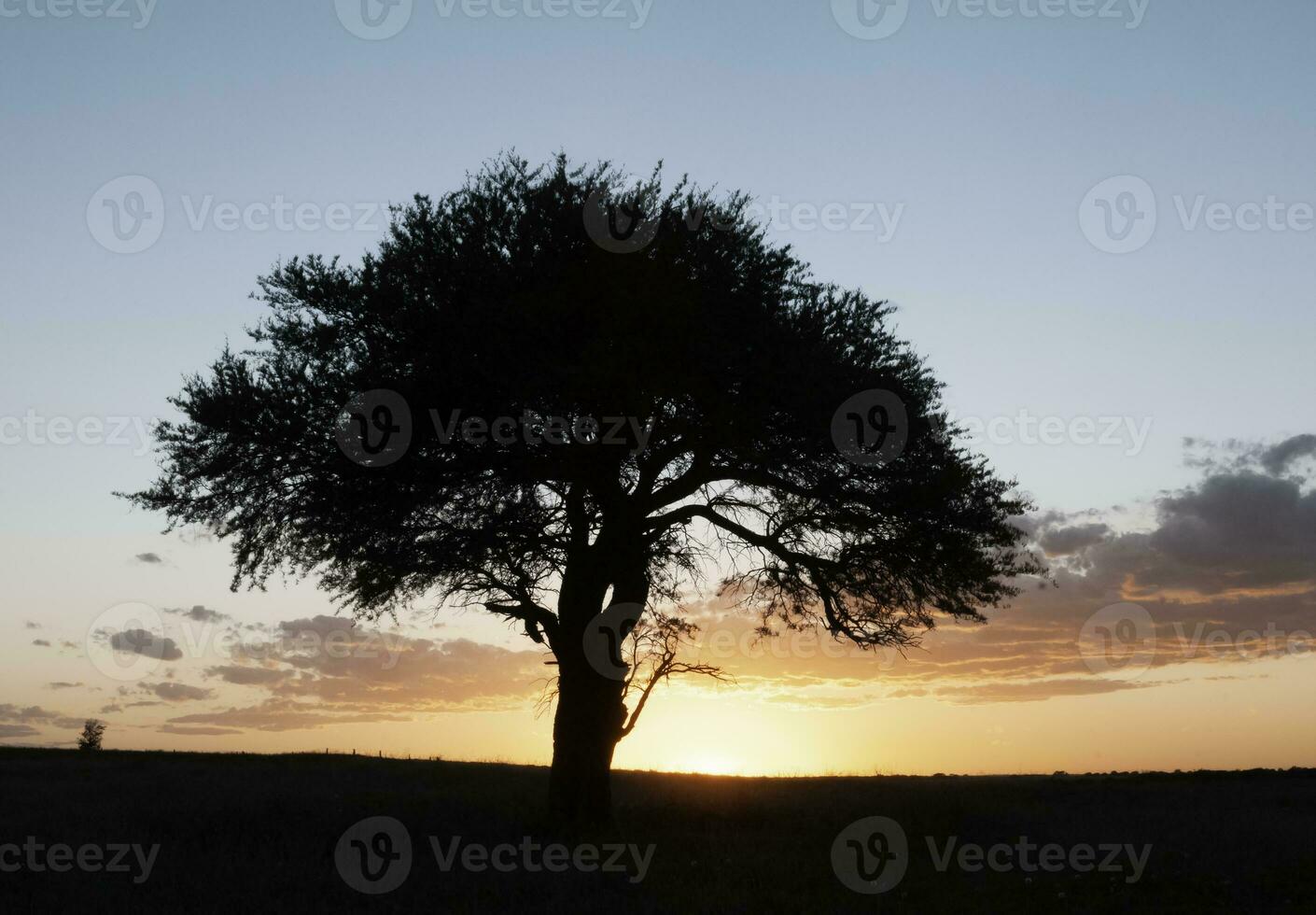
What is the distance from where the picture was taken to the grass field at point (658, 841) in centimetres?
1619

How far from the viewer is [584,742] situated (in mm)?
21625

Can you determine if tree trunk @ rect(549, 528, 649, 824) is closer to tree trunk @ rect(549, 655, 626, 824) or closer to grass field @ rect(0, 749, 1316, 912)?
tree trunk @ rect(549, 655, 626, 824)

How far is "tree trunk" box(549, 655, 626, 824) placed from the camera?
21484 mm

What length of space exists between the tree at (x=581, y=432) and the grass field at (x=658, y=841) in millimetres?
3676

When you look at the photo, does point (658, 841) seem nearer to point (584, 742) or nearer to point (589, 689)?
point (584, 742)

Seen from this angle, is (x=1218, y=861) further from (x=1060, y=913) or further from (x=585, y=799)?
(x=585, y=799)

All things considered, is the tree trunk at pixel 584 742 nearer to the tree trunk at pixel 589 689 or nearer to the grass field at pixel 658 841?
the tree trunk at pixel 589 689

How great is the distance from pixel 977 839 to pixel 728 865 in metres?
6.38

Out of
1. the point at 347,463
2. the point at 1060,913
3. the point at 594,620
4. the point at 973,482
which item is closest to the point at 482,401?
the point at 347,463

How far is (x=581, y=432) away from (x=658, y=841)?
8.05m

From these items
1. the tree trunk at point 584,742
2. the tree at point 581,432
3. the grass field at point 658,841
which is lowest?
the grass field at point 658,841

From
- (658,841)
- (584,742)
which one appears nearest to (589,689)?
(584,742)

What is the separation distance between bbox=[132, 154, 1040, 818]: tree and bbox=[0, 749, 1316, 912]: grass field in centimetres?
368

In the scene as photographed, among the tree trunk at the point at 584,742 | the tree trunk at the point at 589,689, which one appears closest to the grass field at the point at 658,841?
the tree trunk at the point at 584,742
